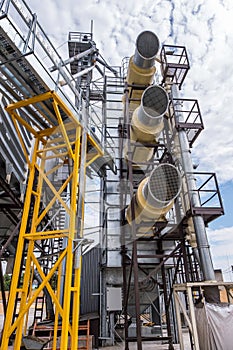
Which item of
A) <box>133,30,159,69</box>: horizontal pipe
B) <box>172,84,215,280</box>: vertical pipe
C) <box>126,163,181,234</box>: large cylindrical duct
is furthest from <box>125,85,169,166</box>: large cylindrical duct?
<box>126,163,181,234</box>: large cylindrical duct

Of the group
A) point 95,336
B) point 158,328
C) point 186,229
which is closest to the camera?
point 186,229

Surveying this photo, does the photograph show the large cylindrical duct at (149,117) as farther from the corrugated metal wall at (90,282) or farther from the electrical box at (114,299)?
the electrical box at (114,299)

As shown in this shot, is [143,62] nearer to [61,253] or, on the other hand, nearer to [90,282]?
[61,253]

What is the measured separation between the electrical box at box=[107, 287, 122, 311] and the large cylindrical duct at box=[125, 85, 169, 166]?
513 centimetres

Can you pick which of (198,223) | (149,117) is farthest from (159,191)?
(149,117)

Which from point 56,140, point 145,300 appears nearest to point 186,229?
point 145,300

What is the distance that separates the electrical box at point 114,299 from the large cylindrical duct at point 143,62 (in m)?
6.92

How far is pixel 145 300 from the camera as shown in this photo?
9.04 meters

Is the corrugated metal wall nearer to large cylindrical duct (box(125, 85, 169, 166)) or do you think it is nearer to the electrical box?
the electrical box

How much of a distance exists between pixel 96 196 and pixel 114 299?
14.8 ft

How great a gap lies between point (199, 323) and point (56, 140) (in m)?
5.60

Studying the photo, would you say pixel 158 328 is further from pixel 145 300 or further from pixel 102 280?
pixel 102 280

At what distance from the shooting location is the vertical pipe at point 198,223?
18.9 feet

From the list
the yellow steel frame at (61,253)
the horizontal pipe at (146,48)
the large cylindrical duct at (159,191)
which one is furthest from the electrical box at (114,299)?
the horizontal pipe at (146,48)
